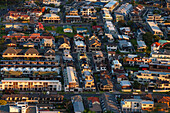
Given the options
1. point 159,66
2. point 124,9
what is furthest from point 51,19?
point 159,66

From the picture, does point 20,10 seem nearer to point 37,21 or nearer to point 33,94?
point 37,21

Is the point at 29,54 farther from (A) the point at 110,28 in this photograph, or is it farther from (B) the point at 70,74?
(A) the point at 110,28

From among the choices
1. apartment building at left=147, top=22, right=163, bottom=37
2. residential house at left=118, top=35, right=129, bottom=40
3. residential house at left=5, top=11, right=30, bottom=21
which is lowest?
residential house at left=118, top=35, right=129, bottom=40

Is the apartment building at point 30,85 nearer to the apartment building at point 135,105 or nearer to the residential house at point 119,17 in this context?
the apartment building at point 135,105

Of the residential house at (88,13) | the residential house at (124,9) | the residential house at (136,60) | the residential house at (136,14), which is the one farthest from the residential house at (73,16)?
the residential house at (136,60)

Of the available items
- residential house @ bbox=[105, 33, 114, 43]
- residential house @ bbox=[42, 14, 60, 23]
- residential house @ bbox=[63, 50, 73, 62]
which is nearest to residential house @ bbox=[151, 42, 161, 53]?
residential house @ bbox=[105, 33, 114, 43]

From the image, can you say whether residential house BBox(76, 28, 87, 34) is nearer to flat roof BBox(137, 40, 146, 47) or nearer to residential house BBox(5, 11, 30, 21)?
flat roof BBox(137, 40, 146, 47)

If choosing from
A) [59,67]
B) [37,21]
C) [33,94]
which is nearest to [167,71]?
[59,67]
